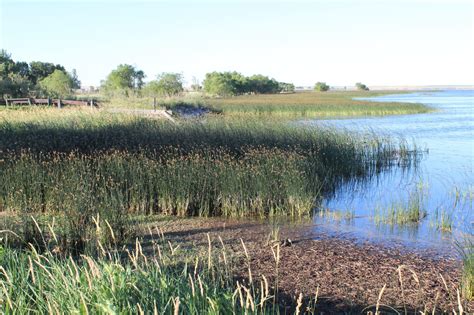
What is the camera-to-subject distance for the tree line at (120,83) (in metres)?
36.5

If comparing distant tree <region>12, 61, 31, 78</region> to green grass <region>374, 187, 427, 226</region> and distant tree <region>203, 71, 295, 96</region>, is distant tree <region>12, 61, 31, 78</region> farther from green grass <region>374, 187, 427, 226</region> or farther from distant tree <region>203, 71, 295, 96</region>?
green grass <region>374, 187, 427, 226</region>

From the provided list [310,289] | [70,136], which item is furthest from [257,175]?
[70,136]

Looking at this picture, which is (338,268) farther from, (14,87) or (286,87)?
(286,87)

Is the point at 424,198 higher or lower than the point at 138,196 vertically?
lower

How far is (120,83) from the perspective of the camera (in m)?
67.6

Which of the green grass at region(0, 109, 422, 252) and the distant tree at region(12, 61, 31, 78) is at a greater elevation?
the distant tree at region(12, 61, 31, 78)

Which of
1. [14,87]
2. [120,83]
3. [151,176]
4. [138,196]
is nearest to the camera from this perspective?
[138,196]

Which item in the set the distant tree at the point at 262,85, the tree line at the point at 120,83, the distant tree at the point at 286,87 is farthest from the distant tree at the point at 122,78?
the distant tree at the point at 286,87

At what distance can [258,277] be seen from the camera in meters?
5.59

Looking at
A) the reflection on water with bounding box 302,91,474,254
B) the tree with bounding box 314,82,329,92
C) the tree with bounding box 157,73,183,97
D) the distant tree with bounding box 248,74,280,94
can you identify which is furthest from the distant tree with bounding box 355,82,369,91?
the reflection on water with bounding box 302,91,474,254

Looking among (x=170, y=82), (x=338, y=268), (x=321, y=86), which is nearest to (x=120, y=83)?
(x=170, y=82)

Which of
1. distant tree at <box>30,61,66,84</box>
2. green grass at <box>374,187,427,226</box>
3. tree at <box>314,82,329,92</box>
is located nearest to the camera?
green grass at <box>374,187,427,226</box>

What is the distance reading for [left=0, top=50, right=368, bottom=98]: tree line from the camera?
120 feet

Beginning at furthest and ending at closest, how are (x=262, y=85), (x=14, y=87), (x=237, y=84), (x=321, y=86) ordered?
(x=321, y=86) → (x=262, y=85) → (x=237, y=84) → (x=14, y=87)
